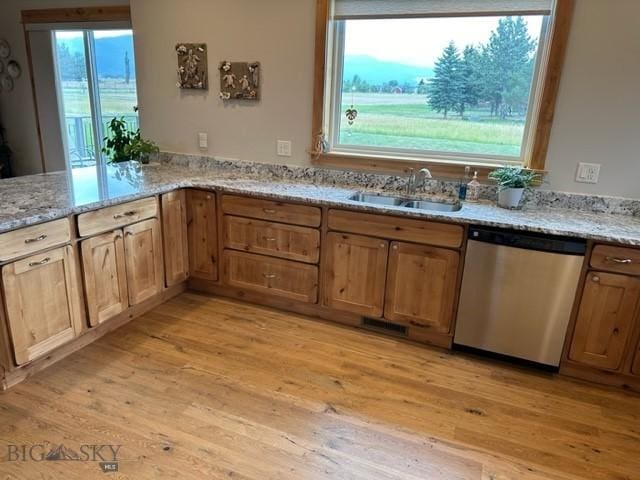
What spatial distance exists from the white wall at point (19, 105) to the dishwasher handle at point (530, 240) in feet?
15.1

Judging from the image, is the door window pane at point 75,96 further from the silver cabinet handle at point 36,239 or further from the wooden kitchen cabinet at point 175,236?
the silver cabinet handle at point 36,239

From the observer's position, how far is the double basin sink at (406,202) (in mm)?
2934

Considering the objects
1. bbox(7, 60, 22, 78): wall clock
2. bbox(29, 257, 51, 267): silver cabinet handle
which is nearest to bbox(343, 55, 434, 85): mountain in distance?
bbox(29, 257, 51, 267): silver cabinet handle

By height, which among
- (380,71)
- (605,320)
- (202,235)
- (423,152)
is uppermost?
(380,71)

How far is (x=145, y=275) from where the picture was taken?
2943mm

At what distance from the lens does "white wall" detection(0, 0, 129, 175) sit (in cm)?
→ 463

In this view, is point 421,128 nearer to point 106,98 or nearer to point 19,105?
point 106,98

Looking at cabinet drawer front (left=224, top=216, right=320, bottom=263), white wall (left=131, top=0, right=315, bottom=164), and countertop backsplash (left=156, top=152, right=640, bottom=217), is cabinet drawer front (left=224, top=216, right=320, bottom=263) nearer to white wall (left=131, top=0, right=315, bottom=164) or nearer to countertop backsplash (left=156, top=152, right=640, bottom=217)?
countertop backsplash (left=156, top=152, right=640, bottom=217)

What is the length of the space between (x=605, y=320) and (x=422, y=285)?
0.98 m

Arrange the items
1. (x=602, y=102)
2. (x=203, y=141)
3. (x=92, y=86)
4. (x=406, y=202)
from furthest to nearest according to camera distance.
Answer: (x=92, y=86) < (x=203, y=141) < (x=406, y=202) < (x=602, y=102)

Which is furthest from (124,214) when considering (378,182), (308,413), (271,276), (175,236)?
(378,182)

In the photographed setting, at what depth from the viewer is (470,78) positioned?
9.57 ft

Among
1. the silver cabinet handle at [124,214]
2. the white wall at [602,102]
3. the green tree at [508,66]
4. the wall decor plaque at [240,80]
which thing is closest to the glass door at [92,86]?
the wall decor plaque at [240,80]

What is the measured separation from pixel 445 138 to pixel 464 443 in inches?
77.7
